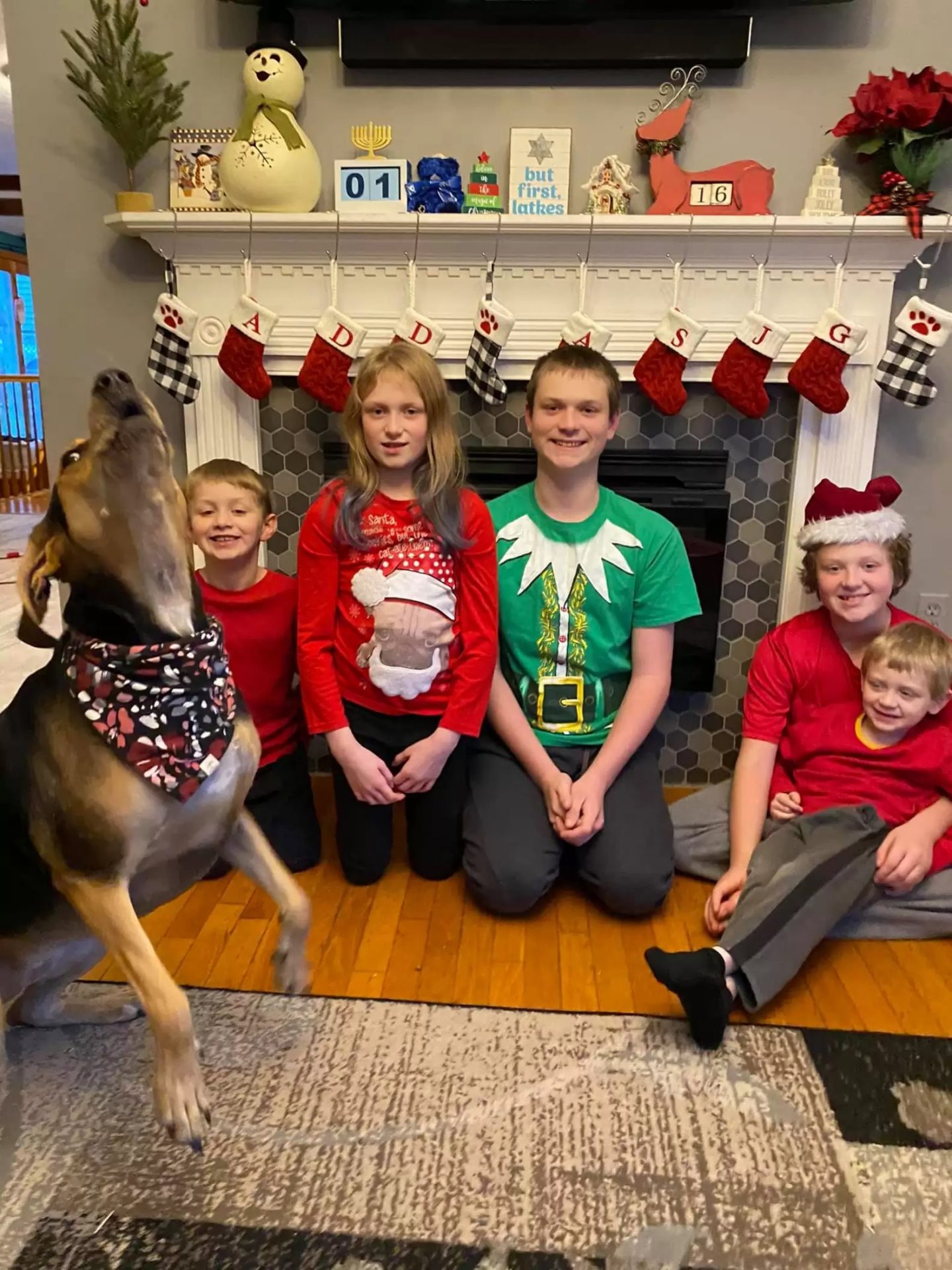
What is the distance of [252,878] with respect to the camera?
4.54ft

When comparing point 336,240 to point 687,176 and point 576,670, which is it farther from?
point 576,670

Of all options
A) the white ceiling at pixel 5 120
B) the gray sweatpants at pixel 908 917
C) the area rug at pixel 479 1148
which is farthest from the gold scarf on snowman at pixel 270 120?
the white ceiling at pixel 5 120

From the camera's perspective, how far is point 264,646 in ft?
6.72

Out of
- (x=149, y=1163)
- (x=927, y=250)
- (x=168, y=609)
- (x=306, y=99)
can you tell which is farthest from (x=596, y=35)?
(x=149, y=1163)

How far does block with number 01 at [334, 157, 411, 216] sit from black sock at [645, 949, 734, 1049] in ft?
5.61

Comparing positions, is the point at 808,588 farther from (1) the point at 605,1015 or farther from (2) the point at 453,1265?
(2) the point at 453,1265

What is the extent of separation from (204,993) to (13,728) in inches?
25.3

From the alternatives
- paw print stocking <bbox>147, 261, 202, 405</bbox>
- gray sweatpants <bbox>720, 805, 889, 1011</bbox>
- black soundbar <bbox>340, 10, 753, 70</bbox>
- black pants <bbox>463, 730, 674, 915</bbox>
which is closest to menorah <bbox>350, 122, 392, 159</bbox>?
black soundbar <bbox>340, 10, 753, 70</bbox>

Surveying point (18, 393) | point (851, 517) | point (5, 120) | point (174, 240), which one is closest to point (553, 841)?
point (851, 517)

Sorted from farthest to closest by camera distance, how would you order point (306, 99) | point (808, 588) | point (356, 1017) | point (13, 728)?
1. point (306, 99)
2. point (808, 588)
3. point (356, 1017)
4. point (13, 728)

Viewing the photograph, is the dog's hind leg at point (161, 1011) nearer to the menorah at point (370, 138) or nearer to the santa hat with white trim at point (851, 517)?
the santa hat with white trim at point (851, 517)

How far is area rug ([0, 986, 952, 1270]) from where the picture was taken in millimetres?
1177

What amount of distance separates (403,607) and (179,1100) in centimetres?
102

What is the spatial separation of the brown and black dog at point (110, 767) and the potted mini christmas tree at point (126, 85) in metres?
1.43
